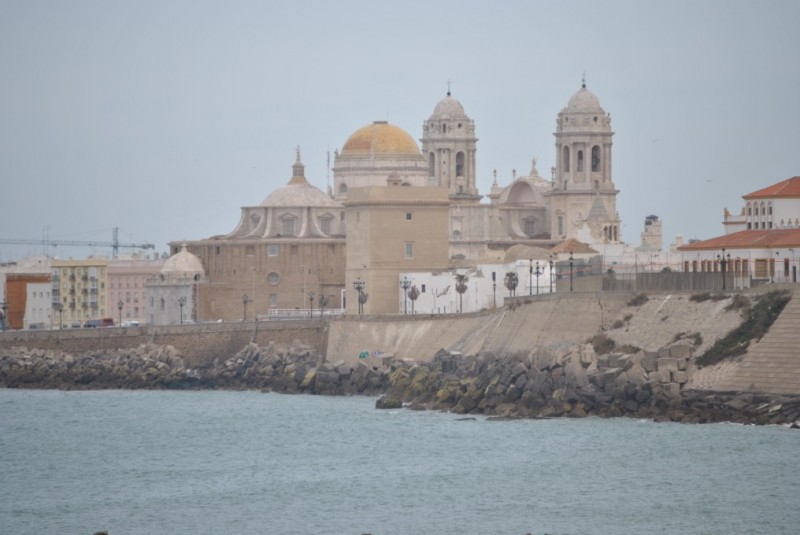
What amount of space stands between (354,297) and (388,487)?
130ft

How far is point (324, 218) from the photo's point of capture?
119 m

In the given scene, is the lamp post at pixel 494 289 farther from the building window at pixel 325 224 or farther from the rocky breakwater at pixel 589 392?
the building window at pixel 325 224

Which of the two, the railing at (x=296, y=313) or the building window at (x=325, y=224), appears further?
the building window at (x=325, y=224)

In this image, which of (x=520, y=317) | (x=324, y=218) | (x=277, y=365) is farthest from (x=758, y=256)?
(x=324, y=218)

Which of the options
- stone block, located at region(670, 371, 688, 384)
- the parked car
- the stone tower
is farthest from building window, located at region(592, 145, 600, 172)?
stone block, located at region(670, 371, 688, 384)

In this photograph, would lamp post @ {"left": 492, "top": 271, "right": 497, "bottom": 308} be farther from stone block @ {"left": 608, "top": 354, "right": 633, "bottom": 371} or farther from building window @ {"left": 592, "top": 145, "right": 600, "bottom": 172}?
building window @ {"left": 592, "top": 145, "right": 600, "bottom": 172}

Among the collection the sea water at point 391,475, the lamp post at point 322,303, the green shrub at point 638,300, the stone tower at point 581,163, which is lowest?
the sea water at point 391,475

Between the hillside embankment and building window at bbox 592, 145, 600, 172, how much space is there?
105ft

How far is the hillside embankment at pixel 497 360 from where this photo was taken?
73438 millimetres

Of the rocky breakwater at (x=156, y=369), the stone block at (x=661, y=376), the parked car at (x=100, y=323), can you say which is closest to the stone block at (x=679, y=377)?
the stone block at (x=661, y=376)

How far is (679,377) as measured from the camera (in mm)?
74500

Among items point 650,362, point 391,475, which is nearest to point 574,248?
point 650,362

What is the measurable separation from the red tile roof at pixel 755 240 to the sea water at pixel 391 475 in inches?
511

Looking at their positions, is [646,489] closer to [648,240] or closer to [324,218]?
[324,218]
